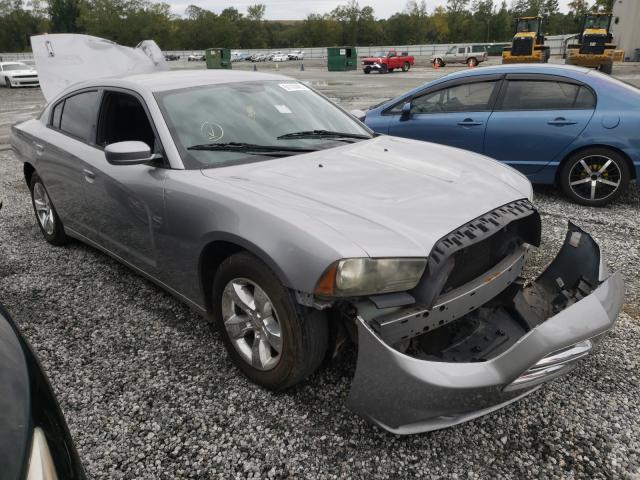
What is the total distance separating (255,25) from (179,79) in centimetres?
10894

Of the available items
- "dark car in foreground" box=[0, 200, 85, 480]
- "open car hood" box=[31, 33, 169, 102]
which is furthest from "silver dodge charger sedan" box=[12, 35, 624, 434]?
"open car hood" box=[31, 33, 169, 102]

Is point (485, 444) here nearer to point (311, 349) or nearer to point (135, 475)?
point (311, 349)

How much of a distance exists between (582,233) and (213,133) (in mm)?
2133

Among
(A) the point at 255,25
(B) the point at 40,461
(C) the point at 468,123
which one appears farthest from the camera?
(A) the point at 255,25

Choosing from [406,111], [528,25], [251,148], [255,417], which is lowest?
[255,417]

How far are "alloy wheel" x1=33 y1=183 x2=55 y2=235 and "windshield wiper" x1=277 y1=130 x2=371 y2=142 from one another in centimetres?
253

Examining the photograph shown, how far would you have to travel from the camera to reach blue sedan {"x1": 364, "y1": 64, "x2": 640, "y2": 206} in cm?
512

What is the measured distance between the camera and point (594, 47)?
79.2ft

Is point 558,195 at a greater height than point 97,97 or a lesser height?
lesser

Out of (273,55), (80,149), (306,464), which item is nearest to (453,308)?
(306,464)

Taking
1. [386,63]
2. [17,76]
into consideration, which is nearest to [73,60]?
[17,76]

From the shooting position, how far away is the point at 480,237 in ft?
7.20

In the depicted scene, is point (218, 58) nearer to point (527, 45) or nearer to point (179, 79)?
point (527, 45)

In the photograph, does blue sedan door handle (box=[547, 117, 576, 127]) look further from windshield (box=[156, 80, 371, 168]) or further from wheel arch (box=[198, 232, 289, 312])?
wheel arch (box=[198, 232, 289, 312])
